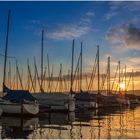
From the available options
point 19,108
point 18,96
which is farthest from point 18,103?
point 18,96

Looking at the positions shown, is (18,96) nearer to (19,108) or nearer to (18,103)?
(18,103)

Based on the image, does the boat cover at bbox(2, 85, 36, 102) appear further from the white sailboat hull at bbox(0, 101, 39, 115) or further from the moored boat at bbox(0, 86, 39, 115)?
the white sailboat hull at bbox(0, 101, 39, 115)

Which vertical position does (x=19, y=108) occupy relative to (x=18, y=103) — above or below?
below

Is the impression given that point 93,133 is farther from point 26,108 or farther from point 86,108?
point 86,108

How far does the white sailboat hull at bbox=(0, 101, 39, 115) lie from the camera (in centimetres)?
4038

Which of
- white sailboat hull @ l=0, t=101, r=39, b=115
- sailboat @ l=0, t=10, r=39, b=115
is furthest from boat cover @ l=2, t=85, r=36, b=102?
white sailboat hull @ l=0, t=101, r=39, b=115

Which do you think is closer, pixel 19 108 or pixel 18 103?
pixel 19 108

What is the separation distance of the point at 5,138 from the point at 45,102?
2941 cm

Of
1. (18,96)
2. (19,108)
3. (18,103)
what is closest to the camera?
(19,108)

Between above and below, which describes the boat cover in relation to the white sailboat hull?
above

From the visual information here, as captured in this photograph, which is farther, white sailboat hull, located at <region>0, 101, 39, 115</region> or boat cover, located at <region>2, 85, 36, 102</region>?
boat cover, located at <region>2, 85, 36, 102</region>

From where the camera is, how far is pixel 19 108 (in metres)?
40.6

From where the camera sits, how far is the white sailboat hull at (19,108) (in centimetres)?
4038

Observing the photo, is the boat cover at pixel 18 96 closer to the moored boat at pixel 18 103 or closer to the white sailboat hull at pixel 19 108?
the moored boat at pixel 18 103
